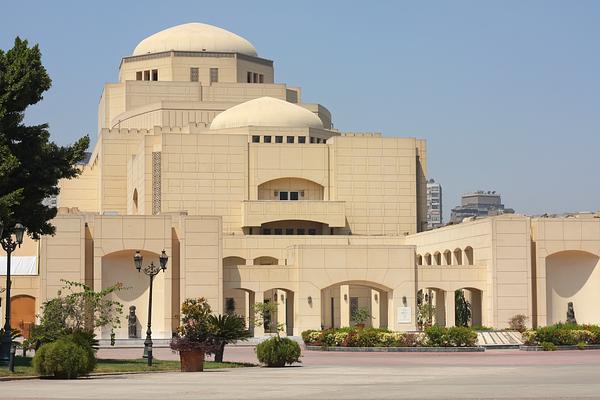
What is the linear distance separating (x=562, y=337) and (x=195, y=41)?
4619 cm

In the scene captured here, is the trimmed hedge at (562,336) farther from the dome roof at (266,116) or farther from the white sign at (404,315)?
the dome roof at (266,116)

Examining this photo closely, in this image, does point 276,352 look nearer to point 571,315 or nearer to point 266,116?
point 571,315

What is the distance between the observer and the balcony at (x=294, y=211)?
79.4m

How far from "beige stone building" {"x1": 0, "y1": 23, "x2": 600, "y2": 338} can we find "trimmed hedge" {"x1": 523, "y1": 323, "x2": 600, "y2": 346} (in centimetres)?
1486

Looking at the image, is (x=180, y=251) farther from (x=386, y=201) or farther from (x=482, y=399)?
(x=482, y=399)

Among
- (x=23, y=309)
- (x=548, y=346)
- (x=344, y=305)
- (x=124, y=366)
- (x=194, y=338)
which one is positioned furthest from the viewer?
(x=344, y=305)

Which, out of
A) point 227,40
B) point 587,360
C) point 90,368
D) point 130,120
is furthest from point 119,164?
point 90,368

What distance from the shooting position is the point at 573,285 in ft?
228

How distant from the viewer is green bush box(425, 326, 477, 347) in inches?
1996

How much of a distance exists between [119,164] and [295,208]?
14.8 m

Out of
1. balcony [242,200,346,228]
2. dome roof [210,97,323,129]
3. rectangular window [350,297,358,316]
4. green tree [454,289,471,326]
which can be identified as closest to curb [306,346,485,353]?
green tree [454,289,471,326]

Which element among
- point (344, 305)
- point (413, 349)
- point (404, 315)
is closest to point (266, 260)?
point (344, 305)

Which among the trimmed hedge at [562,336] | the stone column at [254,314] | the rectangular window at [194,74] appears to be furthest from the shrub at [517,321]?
the rectangular window at [194,74]

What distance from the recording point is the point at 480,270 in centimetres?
6869
